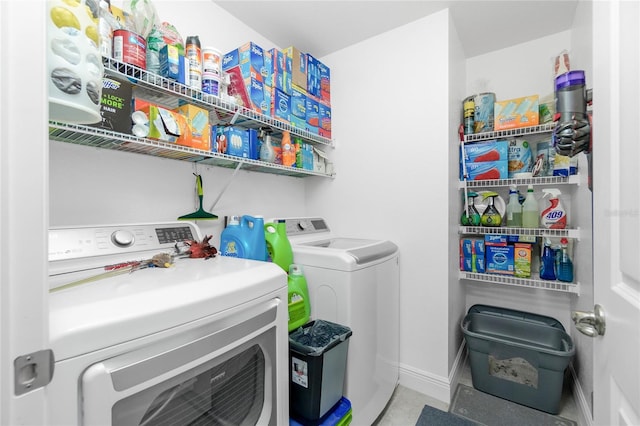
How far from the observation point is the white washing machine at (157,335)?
1.86 ft

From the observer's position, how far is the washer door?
0.60 m

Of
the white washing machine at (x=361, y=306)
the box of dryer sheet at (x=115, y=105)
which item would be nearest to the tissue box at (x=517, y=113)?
the white washing machine at (x=361, y=306)

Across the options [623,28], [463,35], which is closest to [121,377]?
[623,28]

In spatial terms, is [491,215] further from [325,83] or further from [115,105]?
[115,105]

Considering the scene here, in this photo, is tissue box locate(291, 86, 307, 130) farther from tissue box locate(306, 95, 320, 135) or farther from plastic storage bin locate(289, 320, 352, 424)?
plastic storage bin locate(289, 320, 352, 424)

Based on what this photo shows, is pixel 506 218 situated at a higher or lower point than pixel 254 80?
lower

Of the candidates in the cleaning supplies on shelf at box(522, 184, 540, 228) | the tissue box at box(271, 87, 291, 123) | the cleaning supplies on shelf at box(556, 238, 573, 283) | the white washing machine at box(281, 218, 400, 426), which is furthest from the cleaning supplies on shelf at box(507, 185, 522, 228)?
the tissue box at box(271, 87, 291, 123)

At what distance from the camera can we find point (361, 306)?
5.09 ft

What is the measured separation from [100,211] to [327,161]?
1658 mm

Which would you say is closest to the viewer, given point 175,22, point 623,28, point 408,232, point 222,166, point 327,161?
point 623,28

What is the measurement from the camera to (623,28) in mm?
588

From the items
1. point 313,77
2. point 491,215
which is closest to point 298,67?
point 313,77

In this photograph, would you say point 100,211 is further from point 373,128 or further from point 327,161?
point 373,128

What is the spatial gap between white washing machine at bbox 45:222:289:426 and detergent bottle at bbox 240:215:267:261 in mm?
312
